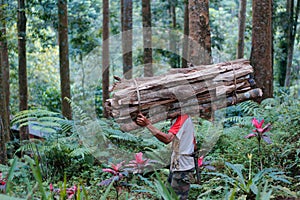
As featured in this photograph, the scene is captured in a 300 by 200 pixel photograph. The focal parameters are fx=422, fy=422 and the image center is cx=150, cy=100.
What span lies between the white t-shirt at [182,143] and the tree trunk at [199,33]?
11.1 ft

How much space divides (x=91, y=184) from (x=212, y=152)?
230cm

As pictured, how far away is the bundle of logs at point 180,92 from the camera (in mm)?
4449

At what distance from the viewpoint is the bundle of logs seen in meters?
4.45

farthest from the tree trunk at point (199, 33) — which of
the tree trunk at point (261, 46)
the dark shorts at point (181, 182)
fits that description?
the dark shorts at point (181, 182)

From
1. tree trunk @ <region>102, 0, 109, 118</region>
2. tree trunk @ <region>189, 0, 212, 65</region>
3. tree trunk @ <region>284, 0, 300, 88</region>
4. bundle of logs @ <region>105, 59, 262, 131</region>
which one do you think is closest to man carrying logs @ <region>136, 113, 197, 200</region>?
bundle of logs @ <region>105, 59, 262, 131</region>

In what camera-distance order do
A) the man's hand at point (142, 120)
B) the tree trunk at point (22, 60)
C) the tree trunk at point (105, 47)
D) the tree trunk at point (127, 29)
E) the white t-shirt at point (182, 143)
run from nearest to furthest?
the man's hand at point (142, 120)
the white t-shirt at point (182, 143)
the tree trunk at point (22, 60)
the tree trunk at point (127, 29)
the tree trunk at point (105, 47)

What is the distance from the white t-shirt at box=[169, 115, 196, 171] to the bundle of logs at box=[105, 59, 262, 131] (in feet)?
0.40

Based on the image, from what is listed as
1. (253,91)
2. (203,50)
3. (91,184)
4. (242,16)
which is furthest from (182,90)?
(242,16)

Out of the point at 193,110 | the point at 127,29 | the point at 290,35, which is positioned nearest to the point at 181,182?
the point at 193,110

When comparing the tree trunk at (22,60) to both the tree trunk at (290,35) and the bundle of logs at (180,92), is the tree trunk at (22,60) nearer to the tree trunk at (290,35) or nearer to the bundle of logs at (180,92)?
the bundle of logs at (180,92)

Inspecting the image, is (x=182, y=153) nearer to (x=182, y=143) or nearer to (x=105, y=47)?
(x=182, y=143)

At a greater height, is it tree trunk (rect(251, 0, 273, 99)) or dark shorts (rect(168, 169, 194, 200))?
tree trunk (rect(251, 0, 273, 99))

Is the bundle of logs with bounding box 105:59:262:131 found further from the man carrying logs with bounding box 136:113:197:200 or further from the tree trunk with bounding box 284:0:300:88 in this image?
the tree trunk with bounding box 284:0:300:88

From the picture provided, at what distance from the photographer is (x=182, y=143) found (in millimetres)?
4664
